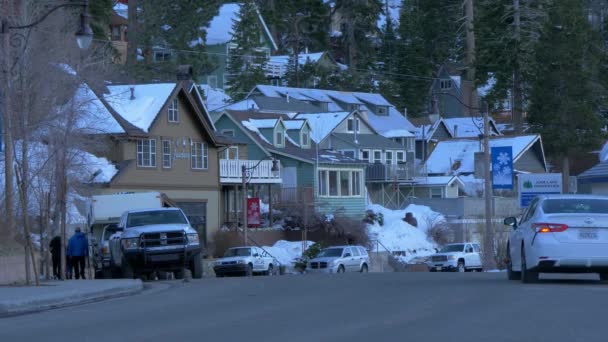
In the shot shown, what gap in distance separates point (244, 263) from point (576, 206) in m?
28.7

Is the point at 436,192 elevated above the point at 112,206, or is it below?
above

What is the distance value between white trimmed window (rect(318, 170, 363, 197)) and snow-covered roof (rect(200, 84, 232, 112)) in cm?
1533

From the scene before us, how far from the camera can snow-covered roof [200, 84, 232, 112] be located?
8462 centimetres

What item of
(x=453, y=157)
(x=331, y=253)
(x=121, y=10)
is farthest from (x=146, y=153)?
(x=121, y=10)

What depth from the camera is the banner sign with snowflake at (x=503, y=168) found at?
146ft

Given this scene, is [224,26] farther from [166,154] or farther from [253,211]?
[253,211]

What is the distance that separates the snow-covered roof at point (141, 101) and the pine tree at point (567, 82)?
2704 centimetres

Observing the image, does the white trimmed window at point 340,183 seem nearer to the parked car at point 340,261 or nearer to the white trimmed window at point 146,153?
the white trimmed window at point 146,153

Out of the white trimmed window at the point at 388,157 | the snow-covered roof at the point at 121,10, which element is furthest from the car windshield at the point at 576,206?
the snow-covered roof at the point at 121,10

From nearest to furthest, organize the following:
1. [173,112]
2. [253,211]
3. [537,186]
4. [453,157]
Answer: [537,186], [173,112], [253,211], [453,157]

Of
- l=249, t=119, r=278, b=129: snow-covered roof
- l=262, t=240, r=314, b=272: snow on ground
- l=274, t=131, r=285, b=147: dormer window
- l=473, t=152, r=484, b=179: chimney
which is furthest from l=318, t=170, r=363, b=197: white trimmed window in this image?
l=262, t=240, r=314, b=272: snow on ground

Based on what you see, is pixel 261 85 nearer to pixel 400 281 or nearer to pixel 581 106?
pixel 581 106

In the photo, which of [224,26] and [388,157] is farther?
[224,26]

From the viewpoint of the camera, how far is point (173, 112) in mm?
56312
